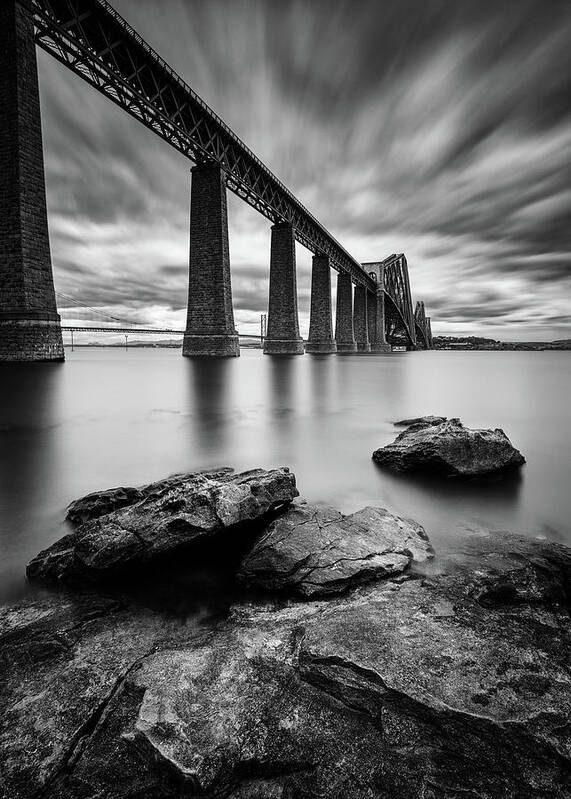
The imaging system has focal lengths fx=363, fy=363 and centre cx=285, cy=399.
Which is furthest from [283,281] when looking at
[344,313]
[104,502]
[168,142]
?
[104,502]

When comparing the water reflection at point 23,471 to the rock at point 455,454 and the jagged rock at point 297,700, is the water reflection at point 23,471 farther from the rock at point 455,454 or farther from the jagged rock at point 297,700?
the rock at point 455,454

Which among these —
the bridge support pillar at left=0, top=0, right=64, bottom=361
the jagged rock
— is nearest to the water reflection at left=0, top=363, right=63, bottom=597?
the jagged rock

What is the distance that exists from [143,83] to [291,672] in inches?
986

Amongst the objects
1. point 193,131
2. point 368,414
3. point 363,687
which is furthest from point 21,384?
point 193,131

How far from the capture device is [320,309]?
38531 mm

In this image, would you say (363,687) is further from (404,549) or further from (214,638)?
(404,549)

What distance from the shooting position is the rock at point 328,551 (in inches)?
77.1

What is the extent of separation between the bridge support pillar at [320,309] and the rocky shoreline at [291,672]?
37.6m

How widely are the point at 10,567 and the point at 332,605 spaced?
2002 mm

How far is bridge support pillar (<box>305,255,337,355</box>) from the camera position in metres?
37.9

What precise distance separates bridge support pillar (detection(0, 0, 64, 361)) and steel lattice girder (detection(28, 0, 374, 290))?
5.76 ft

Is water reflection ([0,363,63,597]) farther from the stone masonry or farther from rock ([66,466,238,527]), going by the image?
the stone masonry

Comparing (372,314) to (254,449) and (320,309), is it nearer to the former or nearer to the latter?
(320,309)

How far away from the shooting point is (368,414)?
7.95 meters
